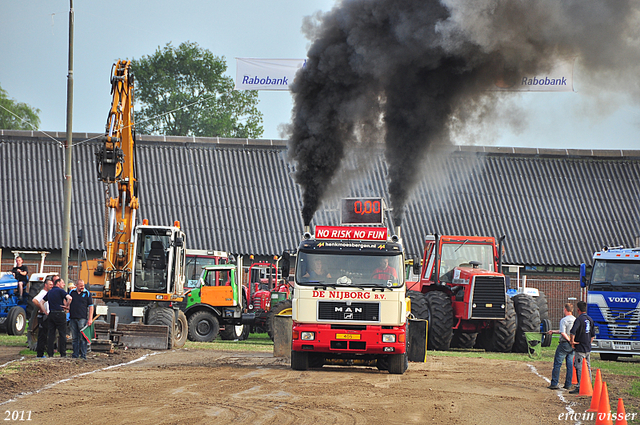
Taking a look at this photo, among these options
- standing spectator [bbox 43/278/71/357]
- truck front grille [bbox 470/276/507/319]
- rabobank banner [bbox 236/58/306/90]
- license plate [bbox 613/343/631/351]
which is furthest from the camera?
rabobank banner [bbox 236/58/306/90]

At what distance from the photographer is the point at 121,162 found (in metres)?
21.1

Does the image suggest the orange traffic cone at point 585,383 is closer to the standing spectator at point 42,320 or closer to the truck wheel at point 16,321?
the standing spectator at point 42,320

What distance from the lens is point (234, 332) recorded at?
87.6ft

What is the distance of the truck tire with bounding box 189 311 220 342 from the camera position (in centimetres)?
2436

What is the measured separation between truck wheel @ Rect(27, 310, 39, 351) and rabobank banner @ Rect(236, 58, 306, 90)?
1897cm

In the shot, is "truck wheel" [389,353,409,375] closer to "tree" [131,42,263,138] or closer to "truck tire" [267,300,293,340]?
"truck tire" [267,300,293,340]

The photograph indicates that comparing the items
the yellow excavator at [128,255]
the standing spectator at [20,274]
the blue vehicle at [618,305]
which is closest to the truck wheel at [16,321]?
the standing spectator at [20,274]

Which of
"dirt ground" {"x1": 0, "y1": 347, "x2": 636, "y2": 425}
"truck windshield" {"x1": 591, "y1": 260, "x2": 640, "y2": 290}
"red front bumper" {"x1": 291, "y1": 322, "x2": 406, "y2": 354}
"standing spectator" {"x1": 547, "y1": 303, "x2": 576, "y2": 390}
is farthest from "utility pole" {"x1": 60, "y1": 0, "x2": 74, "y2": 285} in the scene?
"truck windshield" {"x1": 591, "y1": 260, "x2": 640, "y2": 290}

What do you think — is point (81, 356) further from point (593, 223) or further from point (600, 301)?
point (593, 223)

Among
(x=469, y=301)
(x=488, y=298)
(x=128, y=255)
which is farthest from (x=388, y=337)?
(x=128, y=255)

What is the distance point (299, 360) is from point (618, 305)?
9945 millimetres

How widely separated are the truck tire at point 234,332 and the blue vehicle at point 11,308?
6475 mm

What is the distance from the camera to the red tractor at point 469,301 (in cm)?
2127

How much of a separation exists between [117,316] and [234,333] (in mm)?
6909
